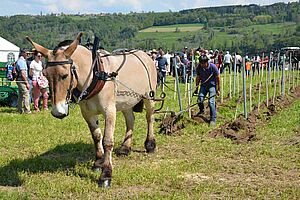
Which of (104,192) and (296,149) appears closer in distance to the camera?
(104,192)

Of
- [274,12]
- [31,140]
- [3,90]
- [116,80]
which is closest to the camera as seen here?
[116,80]

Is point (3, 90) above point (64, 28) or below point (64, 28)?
below

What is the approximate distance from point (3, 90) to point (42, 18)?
5621 inches

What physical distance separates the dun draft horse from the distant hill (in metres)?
83.8

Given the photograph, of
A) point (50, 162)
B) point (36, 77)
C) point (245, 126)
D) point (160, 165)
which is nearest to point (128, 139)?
point (160, 165)

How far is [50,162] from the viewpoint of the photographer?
839 cm

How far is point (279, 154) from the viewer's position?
351 inches

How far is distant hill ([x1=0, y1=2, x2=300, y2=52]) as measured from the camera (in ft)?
353

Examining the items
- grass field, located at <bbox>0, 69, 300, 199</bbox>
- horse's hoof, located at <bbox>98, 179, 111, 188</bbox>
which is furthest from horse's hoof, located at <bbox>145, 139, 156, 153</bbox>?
horse's hoof, located at <bbox>98, 179, 111, 188</bbox>

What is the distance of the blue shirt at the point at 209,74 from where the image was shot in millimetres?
12617

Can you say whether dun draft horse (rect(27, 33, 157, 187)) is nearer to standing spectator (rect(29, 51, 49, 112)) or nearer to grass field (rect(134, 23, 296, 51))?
standing spectator (rect(29, 51, 49, 112))

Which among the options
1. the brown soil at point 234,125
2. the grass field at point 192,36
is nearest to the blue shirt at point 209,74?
the brown soil at point 234,125

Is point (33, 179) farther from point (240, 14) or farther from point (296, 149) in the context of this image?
point (240, 14)

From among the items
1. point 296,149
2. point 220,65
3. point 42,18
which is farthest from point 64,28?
point 296,149
